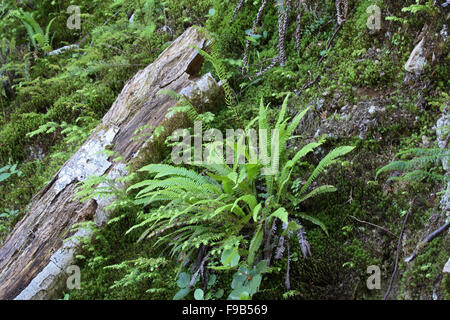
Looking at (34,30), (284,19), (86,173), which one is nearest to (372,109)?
(284,19)

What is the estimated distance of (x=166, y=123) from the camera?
4.56 m

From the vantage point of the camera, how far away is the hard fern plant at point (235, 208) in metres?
3.34

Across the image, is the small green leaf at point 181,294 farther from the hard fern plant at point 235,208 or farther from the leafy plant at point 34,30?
the leafy plant at point 34,30

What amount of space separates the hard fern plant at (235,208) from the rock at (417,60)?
1277 mm

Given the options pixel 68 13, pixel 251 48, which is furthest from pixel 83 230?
pixel 68 13

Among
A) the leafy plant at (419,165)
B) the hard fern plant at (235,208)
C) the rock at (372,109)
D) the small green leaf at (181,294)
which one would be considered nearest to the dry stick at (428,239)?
the leafy plant at (419,165)

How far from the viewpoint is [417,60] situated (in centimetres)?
388

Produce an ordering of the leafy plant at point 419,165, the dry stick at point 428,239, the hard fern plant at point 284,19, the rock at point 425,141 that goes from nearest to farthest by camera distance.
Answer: the dry stick at point 428,239
the leafy plant at point 419,165
the rock at point 425,141
the hard fern plant at point 284,19

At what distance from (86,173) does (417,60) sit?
382 centimetres

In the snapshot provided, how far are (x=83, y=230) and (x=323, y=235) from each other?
2.49 metres

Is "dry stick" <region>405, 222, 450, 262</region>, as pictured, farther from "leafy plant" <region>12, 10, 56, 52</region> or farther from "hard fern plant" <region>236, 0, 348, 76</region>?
"leafy plant" <region>12, 10, 56, 52</region>

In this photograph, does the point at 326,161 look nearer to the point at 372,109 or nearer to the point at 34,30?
the point at 372,109

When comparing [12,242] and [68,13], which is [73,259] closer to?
[12,242]
